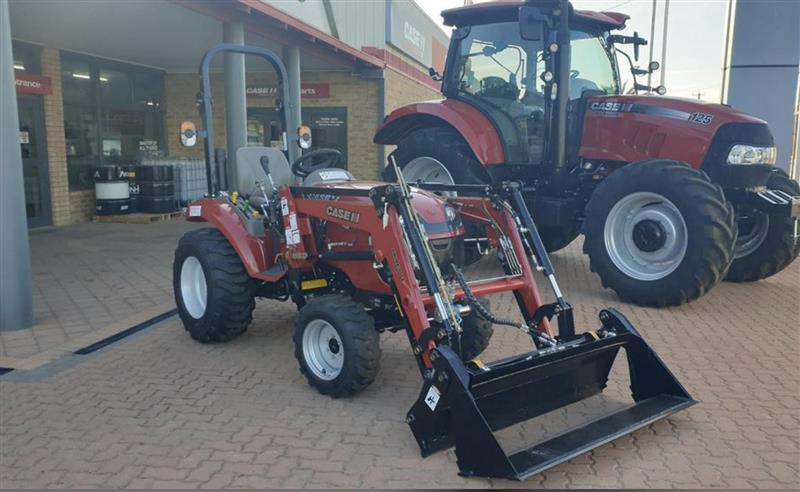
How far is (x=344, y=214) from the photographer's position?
4348 mm

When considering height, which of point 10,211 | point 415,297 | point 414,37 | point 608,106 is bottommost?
point 415,297

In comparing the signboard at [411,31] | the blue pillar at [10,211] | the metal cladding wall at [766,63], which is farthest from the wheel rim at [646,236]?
the signboard at [411,31]

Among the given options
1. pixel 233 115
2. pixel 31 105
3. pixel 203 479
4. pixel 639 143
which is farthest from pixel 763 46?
pixel 31 105

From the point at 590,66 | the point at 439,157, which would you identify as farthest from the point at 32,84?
the point at 590,66

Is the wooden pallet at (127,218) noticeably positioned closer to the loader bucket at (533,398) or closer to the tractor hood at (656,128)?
the tractor hood at (656,128)

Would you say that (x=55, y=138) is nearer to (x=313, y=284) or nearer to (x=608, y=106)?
(x=313, y=284)

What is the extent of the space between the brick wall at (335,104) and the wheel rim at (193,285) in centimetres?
992

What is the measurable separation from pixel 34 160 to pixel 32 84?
47.0 inches

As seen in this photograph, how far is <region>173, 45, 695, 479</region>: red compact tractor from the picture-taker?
11.1 feet

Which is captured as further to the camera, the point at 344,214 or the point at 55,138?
the point at 55,138

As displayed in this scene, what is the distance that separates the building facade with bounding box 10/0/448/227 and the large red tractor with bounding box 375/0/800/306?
2.31 m

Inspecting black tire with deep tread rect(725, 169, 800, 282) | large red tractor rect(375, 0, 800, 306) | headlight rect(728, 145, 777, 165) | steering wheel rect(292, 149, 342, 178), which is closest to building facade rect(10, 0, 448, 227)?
large red tractor rect(375, 0, 800, 306)

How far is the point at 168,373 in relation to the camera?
4.67m

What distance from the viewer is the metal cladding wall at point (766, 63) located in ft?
34.9
